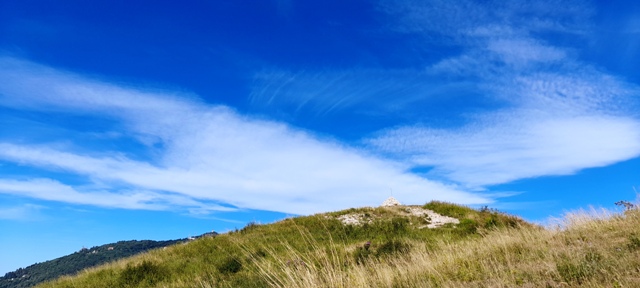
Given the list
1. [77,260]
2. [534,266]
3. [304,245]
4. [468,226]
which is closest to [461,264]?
[534,266]

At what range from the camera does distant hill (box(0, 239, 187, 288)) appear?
97725 millimetres

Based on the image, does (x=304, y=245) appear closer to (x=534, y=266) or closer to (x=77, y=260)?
(x=534, y=266)

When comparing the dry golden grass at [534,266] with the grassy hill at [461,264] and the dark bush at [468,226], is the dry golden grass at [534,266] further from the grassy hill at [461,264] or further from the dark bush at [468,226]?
the dark bush at [468,226]

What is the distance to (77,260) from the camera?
348ft

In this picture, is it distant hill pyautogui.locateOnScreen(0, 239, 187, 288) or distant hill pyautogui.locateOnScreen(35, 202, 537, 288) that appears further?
distant hill pyautogui.locateOnScreen(0, 239, 187, 288)

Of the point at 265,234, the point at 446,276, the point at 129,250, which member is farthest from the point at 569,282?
the point at 129,250

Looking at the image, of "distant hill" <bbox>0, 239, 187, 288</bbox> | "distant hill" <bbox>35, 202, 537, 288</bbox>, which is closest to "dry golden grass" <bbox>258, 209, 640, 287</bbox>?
"distant hill" <bbox>35, 202, 537, 288</bbox>

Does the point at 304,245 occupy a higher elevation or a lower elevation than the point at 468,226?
higher

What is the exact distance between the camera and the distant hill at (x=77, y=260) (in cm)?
9772

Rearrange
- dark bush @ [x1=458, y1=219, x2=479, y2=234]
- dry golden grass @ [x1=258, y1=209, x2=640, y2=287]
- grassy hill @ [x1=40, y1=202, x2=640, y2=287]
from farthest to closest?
dark bush @ [x1=458, y1=219, x2=479, y2=234] → grassy hill @ [x1=40, y1=202, x2=640, y2=287] → dry golden grass @ [x1=258, y1=209, x2=640, y2=287]

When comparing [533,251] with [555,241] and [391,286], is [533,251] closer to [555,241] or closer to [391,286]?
[555,241]

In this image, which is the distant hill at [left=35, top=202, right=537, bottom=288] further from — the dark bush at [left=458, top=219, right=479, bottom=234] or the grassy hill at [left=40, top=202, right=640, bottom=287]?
the grassy hill at [left=40, top=202, right=640, bottom=287]

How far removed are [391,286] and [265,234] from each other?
19.5 meters

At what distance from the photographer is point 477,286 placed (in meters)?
5.63
